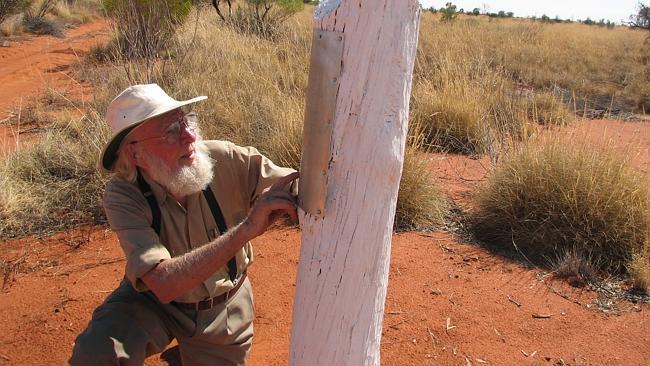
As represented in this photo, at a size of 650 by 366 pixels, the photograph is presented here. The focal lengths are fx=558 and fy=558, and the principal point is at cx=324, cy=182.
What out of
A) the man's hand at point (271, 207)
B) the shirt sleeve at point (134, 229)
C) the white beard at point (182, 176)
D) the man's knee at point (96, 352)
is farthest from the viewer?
the white beard at point (182, 176)

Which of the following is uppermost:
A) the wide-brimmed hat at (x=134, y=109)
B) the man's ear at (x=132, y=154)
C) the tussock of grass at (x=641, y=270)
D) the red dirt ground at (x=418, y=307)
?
the wide-brimmed hat at (x=134, y=109)

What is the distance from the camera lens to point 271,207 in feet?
5.35

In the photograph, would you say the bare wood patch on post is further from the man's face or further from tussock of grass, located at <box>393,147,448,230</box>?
tussock of grass, located at <box>393,147,448,230</box>

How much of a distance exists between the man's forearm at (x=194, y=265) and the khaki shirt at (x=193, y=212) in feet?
0.20

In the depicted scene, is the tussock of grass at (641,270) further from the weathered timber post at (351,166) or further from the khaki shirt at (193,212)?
the weathered timber post at (351,166)

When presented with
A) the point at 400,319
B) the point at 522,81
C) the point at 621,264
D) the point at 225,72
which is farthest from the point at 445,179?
the point at 522,81

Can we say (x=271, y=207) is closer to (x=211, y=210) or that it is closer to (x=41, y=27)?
(x=211, y=210)

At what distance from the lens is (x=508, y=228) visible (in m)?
4.38

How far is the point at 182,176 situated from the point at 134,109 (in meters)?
0.32

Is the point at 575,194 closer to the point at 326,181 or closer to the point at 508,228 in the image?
the point at 508,228

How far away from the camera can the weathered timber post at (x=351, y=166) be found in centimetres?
131

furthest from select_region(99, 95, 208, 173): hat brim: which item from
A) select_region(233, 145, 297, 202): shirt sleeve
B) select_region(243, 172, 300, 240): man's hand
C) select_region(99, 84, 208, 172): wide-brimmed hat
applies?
select_region(243, 172, 300, 240): man's hand

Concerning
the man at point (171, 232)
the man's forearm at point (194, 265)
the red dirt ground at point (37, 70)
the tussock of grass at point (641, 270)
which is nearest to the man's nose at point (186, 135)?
the man at point (171, 232)

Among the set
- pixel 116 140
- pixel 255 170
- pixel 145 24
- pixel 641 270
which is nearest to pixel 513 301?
pixel 641 270
